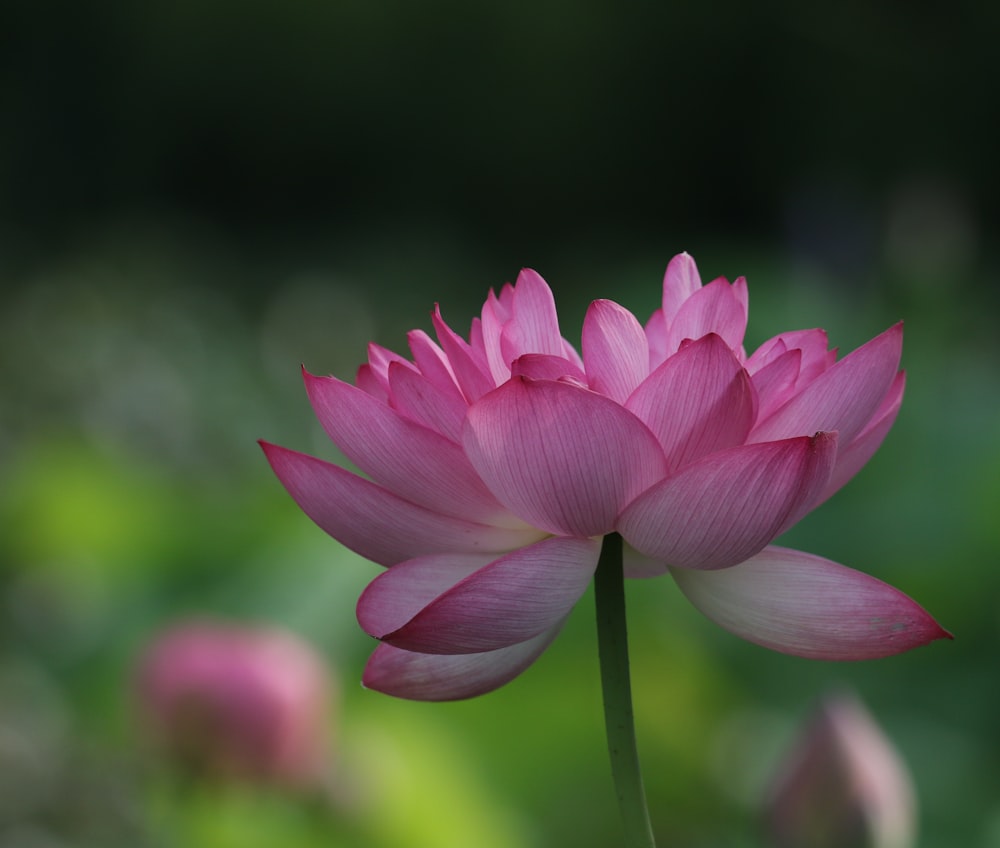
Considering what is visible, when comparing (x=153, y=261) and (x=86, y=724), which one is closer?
(x=86, y=724)

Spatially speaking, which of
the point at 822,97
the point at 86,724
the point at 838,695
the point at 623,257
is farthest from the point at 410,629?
the point at 822,97

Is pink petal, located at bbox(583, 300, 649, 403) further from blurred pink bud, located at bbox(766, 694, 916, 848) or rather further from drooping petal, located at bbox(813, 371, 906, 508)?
blurred pink bud, located at bbox(766, 694, 916, 848)

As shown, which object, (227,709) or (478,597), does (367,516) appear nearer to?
(478,597)

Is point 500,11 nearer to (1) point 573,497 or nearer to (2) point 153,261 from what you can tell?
(2) point 153,261

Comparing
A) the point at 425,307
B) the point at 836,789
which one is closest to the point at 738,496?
the point at 836,789

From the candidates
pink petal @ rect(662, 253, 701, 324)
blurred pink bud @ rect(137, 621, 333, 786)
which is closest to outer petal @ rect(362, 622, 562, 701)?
pink petal @ rect(662, 253, 701, 324)

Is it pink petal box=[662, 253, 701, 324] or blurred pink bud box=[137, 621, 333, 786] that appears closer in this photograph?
pink petal box=[662, 253, 701, 324]
